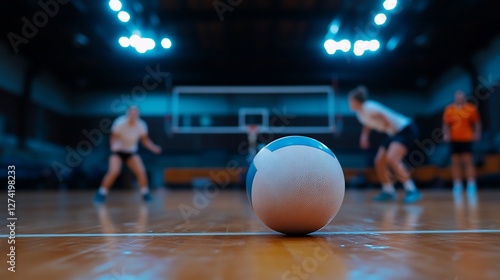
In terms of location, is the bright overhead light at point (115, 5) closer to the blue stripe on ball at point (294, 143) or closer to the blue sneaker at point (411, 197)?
the blue sneaker at point (411, 197)

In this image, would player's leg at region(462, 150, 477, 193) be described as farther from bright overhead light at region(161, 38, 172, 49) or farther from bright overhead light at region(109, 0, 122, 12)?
bright overhead light at region(161, 38, 172, 49)

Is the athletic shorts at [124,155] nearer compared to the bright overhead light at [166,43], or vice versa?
the athletic shorts at [124,155]

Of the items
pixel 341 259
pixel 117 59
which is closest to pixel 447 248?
pixel 341 259

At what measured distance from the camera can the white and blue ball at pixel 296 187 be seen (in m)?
1.90

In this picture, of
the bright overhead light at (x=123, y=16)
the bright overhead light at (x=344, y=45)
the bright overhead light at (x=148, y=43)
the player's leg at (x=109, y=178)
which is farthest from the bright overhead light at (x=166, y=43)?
the player's leg at (x=109, y=178)

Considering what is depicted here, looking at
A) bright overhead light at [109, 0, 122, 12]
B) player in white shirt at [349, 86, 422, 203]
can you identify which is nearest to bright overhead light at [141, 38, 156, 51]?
bright overhead light at [109, 0, 122, 12]

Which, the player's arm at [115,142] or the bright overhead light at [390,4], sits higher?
the bright overhead light at [390,4]

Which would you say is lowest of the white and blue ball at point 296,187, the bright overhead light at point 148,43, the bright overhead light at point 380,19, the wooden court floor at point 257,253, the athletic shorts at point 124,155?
the wooden court floor at point 257,253

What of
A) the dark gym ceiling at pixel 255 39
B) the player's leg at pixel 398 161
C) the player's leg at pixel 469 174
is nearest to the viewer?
the player's leg at pixel 398 161

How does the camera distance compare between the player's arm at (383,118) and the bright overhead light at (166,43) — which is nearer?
the player's arm at (383,118)

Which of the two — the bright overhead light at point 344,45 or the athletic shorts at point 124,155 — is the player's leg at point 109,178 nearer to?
the athletic shorts at point 124,155

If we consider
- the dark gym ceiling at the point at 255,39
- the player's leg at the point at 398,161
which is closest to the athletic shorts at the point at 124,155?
the player's leg at the point at 398,161

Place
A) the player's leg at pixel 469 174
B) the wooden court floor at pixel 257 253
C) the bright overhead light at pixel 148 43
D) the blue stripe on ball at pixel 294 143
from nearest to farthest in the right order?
the wooden court floor at pixel 257 253 → the blue stripe on ball at pixel 294 143 → the player's leg at pixel 469 174 → the bright overhead light at pixel 148 43

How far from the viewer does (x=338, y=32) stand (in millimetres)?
11805
